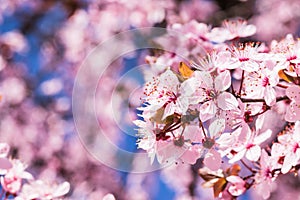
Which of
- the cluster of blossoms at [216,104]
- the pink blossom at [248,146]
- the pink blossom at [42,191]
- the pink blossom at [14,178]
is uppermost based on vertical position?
the cluster of blossoms at [216,104]

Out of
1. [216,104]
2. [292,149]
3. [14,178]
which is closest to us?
[216,104]

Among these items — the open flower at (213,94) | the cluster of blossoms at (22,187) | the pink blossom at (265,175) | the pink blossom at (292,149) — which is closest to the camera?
the open flower at (213,94)

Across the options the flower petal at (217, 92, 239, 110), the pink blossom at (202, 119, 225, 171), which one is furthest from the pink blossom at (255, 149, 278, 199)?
the flower petal at (217, 92, 239, 110)

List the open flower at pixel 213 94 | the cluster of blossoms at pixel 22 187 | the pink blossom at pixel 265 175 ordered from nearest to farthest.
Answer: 1. the open flower at pixel 213 94
2. the pink blossom at pixel 265 175
3. the cluster of blossoms at pixel 22 187

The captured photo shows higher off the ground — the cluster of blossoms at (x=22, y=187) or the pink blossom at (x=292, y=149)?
the pink blossom at (x=292, y=149)

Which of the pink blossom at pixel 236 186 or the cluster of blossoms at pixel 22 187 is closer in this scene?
the pink blossom at pixel 236 186

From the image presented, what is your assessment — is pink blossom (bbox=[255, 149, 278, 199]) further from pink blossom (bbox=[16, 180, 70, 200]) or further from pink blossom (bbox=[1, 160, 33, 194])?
pink blossom (bbox=[1, 160, 33, 194])

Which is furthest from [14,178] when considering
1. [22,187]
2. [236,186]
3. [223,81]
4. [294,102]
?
[294,102]

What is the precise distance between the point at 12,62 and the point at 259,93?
3831 mm

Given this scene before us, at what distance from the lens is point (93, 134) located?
163 inches

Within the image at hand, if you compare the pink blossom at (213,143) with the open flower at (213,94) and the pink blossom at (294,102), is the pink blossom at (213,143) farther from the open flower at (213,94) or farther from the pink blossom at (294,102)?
the pink blossom at (294,102)

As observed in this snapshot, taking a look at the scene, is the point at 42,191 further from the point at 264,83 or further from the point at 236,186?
the point at 264,83

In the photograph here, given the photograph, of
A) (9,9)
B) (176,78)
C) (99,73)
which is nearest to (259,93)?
(176,78)

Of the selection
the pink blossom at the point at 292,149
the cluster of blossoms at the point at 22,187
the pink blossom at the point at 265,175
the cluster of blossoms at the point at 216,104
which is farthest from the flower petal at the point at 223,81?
the cluster of blossoms at the point at 22,187
